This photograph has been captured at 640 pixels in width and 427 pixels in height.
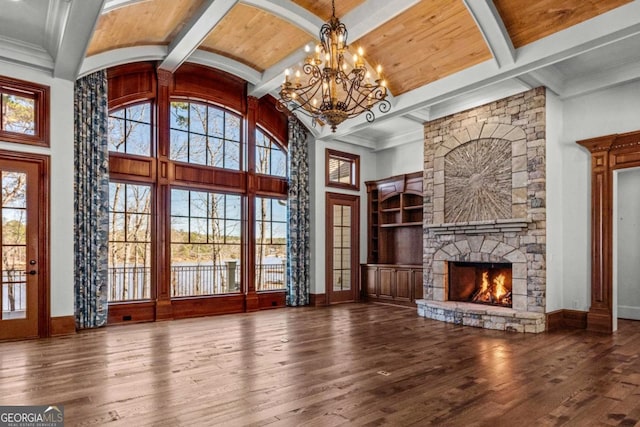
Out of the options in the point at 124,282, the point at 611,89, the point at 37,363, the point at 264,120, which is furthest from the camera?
the point at 264,120

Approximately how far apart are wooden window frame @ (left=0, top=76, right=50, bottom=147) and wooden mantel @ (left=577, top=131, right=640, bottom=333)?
8.08m

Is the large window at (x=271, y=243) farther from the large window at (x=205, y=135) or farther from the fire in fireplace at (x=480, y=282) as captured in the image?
the fire in fireplace at (x=480, y=282)

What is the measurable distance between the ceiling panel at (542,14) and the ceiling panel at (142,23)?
12.8 ft

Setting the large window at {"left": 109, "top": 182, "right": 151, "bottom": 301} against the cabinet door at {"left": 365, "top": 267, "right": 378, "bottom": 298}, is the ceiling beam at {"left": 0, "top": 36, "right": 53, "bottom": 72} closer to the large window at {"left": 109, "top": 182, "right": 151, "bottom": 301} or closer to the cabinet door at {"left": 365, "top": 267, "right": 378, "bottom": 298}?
the large window at {"left": 109, "top": 182, "right": 151, "bottom": 301}

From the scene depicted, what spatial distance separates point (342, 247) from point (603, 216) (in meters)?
5.09

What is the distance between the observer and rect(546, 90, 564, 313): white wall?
6383 millimetres

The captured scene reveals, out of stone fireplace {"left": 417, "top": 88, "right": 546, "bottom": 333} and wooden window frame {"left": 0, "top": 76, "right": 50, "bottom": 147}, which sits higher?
wooden window frame {"left": 0, "top": 76, "right": 50, "bottom": 147}

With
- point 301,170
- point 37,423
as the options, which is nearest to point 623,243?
point 301,170

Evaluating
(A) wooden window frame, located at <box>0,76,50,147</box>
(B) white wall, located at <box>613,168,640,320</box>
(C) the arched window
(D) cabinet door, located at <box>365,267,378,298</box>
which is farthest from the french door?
(B) white wall, located at <box>613,168,640,320</box>

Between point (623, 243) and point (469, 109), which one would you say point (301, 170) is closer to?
point (469, 109)

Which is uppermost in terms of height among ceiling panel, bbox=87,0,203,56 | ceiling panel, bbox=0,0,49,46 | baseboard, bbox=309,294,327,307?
ceiling panel, bbox=87,0,203,56

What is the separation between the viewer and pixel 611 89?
6.30 meters

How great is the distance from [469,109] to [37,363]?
7275mm

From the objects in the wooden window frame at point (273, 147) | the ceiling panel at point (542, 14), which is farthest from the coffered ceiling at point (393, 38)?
the wooden window frame at point (273, 147)
